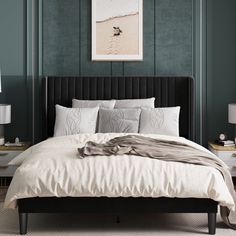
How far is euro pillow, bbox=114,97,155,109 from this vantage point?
19.7 ft

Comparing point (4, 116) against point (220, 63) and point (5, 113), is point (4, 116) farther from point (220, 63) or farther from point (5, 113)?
point (220, 63)

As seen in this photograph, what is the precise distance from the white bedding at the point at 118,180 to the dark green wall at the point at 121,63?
8.09 ft

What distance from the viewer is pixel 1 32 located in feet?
20.8

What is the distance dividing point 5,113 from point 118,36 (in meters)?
1.59

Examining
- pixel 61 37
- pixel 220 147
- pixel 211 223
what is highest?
pixel 61 37

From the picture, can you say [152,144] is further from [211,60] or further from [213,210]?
[211,60]

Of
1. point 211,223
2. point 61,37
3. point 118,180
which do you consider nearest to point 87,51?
point 61,37

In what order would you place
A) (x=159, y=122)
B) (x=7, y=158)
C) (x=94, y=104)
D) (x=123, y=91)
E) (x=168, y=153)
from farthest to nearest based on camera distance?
(x=123, y=91)
(x=94, y=104)
(x=7, y=158)
(x=159, y=122)
(x=168, y=153)

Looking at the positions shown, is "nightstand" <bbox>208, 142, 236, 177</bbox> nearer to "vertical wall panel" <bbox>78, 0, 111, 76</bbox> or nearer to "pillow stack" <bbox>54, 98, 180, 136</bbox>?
"pillow stack" <bbox>54, 98, 180, 136</bbox>

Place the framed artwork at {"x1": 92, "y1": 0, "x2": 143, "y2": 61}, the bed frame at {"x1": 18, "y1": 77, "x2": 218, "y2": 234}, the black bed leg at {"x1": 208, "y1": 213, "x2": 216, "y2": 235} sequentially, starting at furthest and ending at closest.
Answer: the framed artwork at {"x1": 92, "y1": 0, "x2": 143, "y2": 61} → the bed frame at {"x1": 18, "y1": 77, "x2": 218, "y2": 234} → the black bed leg at {"x1": 208, "y1": 213, "x2": 216, "y2": 235}

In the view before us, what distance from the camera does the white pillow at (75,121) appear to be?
226 inches

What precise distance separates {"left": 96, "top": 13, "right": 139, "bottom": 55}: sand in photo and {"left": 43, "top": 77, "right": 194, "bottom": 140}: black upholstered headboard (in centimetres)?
35

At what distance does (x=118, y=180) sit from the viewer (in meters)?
3.96

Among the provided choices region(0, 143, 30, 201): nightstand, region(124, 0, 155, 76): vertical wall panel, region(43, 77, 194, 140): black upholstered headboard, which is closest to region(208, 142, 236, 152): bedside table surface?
region(43, 77, 194, 140): black upholstered headboard
